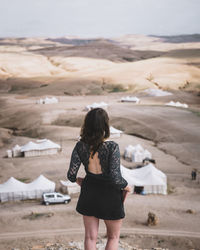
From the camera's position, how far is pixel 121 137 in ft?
161

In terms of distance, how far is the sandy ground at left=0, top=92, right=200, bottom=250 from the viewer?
57.9 feet

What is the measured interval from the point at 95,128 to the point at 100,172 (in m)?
0.73

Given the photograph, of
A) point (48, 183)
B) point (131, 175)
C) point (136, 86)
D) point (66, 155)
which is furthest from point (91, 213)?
point (136, 86)

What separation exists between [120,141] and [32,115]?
933 inches

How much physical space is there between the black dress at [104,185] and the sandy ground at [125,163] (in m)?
10.3

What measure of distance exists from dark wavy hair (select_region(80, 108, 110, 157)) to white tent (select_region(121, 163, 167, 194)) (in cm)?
2385

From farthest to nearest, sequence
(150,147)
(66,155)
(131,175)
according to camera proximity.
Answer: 1. (150,147)
2. (66,155)
3. (131,175)

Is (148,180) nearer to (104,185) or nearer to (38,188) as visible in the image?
(38,188)

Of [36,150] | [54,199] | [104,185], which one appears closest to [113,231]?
[104,185]

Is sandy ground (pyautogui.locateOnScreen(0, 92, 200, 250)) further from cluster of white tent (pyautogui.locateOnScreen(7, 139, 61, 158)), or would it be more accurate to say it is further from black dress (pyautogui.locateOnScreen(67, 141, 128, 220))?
black dress (pyautogui.locateOnScreen(67, 141, 128, 220))

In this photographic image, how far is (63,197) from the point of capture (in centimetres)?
2541

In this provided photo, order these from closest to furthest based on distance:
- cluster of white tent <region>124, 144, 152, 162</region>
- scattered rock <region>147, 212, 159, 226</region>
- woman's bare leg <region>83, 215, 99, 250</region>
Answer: woman's bare leg <region>83, 215, 99, 250</region> → scattered rock <region>147, 212, 159, 226</region> → cluster of white tent <region>124, 144, 152, 162</region>

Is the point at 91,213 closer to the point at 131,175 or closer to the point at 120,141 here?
the point at 131,175

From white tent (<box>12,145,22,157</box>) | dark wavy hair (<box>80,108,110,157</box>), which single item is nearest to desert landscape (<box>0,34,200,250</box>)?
white tent (<box>12,145,22,157</box>)
